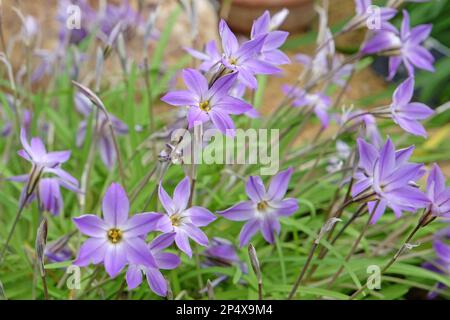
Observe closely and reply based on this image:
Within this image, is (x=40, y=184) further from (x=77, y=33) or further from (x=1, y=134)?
(x=77, y=33)

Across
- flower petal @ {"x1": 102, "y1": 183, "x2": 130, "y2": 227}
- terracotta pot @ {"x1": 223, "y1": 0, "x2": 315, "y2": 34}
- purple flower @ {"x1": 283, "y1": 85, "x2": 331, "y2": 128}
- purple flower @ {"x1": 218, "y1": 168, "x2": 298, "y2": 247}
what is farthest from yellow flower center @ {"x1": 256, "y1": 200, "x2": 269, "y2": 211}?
terracotta pot @ {"x1": 223, "y1": 0, "x2": 315, "y2": 34}

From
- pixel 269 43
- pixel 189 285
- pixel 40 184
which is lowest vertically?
pixel 189 285

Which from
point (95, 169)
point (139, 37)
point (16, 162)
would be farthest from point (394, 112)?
point (139, 37)

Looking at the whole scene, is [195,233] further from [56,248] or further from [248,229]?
[56,248]

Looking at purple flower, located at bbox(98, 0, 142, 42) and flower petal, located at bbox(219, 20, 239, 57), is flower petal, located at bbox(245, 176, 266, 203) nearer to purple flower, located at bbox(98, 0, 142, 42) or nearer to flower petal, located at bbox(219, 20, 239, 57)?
flower petal, located at bbox(219, 20, 239, 57)

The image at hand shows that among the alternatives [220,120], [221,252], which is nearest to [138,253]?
[220,120]

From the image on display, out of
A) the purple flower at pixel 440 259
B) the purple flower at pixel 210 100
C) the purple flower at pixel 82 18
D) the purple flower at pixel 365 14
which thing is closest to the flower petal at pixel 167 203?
the purple flower at pixel 210 100
